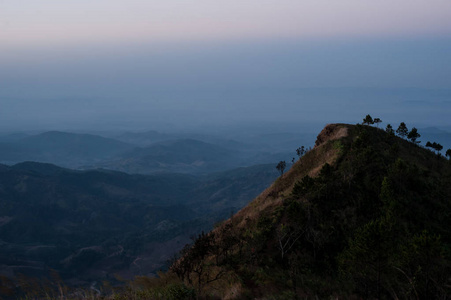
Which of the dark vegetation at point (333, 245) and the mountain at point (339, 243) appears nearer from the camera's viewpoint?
the dark vegetation at point (333, 245)

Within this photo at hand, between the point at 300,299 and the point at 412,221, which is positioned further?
the point at 412,221

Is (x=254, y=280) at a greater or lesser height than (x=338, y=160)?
lesser

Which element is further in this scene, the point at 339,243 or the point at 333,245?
the point at 339,243

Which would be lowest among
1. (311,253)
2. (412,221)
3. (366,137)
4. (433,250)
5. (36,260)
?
(36,260)

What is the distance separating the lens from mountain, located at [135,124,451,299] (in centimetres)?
1655

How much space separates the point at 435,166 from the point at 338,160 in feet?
66.9

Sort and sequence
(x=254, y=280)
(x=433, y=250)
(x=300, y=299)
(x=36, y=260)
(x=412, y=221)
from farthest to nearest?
(x=36, y=260), (x=412, y=221), (x=254, y=280), (x=433, y=250), (x=300, y=299)

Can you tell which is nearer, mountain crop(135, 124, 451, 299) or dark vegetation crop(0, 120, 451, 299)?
dark vegetation crop(0, 120, 451, 299)

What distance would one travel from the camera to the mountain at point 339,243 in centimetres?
1655

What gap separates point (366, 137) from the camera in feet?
135

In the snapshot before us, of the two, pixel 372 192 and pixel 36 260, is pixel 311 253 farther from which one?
pixel 36 260

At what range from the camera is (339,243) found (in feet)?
91.1

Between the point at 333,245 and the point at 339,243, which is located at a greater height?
the point at 339,243

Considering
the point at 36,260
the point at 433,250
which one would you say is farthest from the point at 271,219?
the point at 36,260
